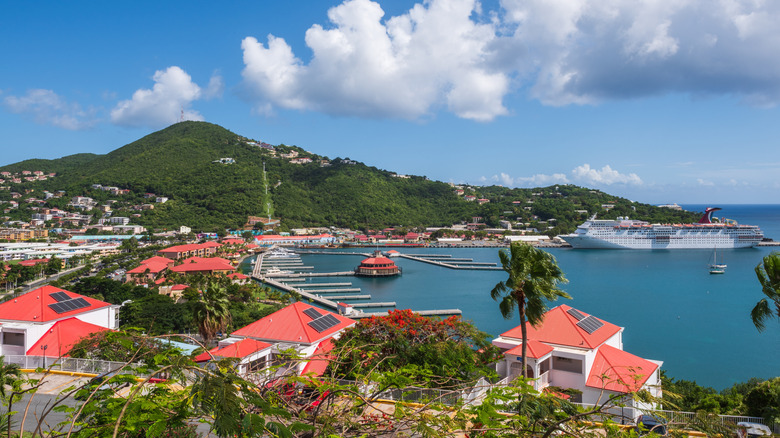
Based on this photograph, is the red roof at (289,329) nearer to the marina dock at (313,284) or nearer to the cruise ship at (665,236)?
the marina dock at (313,284)

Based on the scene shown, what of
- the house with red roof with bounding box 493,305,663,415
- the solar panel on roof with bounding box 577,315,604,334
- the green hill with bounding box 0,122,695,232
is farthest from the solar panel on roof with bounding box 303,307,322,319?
the green hill with bounding box 0,122,695,232

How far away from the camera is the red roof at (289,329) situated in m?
11.4

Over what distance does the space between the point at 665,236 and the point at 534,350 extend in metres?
69.1

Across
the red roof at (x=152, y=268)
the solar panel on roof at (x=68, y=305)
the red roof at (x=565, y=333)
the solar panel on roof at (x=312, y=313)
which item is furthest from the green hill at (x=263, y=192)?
the red roof at (x=565, y=333)

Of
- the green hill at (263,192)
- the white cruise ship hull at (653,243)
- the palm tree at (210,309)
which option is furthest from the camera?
the green hill at (263,192)

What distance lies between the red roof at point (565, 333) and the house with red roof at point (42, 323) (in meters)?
11.4

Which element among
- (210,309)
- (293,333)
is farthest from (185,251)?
(293,333)

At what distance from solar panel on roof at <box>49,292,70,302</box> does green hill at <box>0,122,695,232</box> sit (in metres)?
66.8

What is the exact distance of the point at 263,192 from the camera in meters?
97.2

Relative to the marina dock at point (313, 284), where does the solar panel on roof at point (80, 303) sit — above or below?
above

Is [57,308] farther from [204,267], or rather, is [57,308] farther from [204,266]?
[204,266]

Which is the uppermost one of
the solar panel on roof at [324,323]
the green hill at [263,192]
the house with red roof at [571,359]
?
the green hill at [263,192]

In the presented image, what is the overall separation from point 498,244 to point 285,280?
141ft

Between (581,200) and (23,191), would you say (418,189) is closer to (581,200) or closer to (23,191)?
(581,200)
